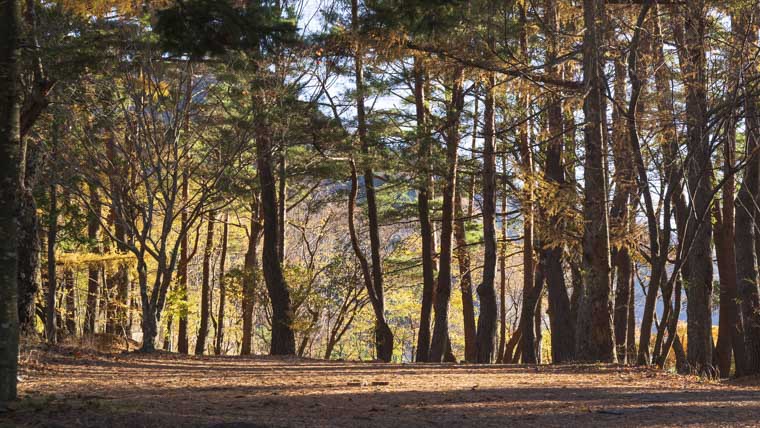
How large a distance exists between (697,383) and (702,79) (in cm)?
506

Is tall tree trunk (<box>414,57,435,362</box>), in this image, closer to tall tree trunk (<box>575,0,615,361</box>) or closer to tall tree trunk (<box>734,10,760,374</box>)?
tall tree trunk (<box>575,0,615,361</box>)

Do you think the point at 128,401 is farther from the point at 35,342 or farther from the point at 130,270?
the point at 130,270

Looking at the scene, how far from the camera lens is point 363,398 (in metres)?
6.02

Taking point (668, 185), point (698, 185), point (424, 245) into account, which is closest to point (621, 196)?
point (698, 185)

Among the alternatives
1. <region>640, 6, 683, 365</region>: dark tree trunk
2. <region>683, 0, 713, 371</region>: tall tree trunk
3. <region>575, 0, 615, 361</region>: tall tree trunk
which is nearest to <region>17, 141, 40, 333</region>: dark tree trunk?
<region>575, 0, 615, 361</region>: tall tree trunk

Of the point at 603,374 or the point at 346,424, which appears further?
the point at 603,374

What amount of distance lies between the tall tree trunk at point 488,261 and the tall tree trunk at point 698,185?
12.8ft

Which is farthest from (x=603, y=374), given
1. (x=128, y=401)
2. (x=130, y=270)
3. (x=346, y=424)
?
(x=130, y=270)

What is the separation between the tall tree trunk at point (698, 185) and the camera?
32.9 feet

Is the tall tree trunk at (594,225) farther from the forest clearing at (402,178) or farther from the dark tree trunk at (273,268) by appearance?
→ the dark tree trunk at (273,268)

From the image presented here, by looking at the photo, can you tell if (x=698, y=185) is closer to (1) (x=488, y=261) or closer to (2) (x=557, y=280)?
(2) (x=557, y=280)

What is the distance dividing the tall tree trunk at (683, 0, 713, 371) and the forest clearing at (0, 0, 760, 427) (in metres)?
0.05

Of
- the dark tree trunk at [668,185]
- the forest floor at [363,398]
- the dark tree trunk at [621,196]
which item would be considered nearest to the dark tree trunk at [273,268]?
the forest floor at [363,398]

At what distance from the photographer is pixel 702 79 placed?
10516 millimetres
